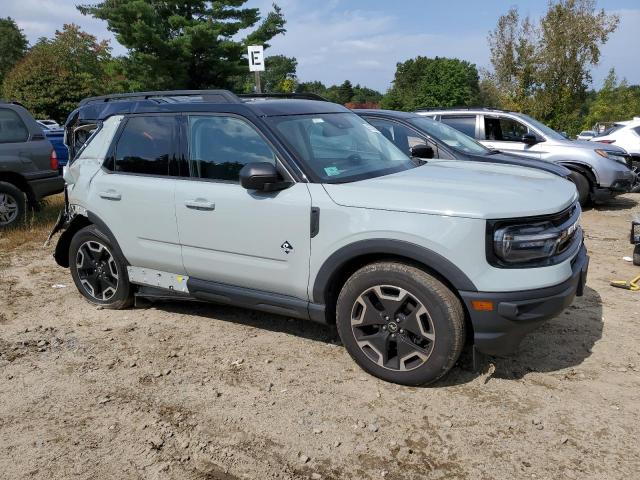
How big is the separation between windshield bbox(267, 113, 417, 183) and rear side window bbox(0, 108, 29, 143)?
581 cm

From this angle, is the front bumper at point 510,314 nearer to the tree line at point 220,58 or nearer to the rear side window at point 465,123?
the rear side window at point 465,123

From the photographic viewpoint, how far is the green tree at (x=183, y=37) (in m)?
24.7

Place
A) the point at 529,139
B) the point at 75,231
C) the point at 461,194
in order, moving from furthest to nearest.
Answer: the point at 529,139 < the point at 75,231 < the point at 461,194

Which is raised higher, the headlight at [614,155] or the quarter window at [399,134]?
the quarter window at [399,134]

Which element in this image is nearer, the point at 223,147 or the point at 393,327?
the point at 393,327

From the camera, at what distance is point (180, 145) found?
405 centimetres

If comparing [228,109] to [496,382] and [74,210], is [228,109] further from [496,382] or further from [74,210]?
[496,382]

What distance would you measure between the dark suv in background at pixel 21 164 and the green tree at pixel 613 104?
35.3m

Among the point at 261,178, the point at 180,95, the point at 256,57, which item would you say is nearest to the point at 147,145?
the point at 180,95

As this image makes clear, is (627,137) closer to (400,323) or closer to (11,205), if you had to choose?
(400,323)

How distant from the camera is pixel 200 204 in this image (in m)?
3.85

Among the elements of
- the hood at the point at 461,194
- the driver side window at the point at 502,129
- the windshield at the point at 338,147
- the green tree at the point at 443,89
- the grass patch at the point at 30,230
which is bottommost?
the grass patch at the point at 30,230

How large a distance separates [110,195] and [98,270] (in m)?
0.77

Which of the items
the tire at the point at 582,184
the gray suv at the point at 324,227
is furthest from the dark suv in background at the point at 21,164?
the tire at the point at 582,184
